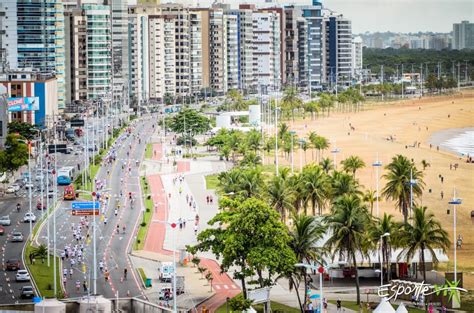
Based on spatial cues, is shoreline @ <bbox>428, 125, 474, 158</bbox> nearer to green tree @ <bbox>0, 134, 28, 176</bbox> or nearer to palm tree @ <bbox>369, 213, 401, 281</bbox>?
green tree @ <bbox>0, 134, 28, 176</bbox>

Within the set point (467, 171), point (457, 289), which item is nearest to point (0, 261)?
point (457, 289)

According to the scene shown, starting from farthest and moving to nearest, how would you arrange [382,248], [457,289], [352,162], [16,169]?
1. [16,169]
2. [352,162]
3. [382,248]
4. [457,289]

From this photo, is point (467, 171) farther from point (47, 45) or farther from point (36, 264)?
point (47, 45)

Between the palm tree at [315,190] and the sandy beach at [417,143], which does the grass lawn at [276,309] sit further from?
the palm tree at [315,190]

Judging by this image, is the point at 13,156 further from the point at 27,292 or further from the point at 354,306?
the point at 354,306

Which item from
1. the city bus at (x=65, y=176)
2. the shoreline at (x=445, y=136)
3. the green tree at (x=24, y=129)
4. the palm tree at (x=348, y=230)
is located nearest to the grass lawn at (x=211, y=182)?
the city bus at (x=65, y=176)

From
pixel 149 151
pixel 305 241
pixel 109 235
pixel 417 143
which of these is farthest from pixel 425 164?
pixel 305 241

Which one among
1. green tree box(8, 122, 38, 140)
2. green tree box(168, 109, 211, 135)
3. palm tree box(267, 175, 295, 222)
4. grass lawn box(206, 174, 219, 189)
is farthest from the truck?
green tree box(168, 109, 211, 135)
